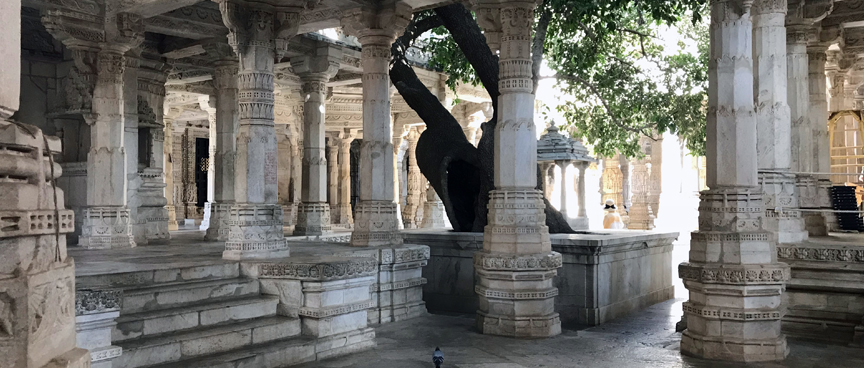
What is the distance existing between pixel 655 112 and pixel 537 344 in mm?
7267

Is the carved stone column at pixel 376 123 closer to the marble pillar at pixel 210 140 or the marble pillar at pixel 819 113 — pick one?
the marble pillar at pixel 819 113

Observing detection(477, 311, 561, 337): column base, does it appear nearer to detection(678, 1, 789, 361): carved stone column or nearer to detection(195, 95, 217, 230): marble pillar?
detection(678, 1, 789, 361): carved stone column

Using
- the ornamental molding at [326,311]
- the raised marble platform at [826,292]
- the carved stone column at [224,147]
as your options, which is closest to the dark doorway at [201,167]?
the carved stone column at [224,147]

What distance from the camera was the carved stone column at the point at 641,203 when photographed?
2406 centimetres

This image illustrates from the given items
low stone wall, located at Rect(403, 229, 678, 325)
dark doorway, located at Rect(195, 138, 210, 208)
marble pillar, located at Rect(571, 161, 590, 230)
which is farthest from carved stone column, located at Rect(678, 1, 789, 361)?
dark doorway, located at Rect(195, 138, 210, 208)

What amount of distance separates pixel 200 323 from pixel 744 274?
17.0 ft

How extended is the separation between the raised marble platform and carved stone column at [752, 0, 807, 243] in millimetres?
494

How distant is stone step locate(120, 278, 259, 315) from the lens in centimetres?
634

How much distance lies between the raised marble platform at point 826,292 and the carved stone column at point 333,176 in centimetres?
1703

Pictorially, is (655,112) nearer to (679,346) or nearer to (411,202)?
(679,346)

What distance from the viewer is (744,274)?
664 cm

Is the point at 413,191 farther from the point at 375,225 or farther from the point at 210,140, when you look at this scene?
the point at 375,225

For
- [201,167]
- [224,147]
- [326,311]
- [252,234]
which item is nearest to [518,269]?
[326,311]

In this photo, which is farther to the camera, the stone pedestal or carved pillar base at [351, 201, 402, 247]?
carved pillar base at [351, 201, 402, 247]
